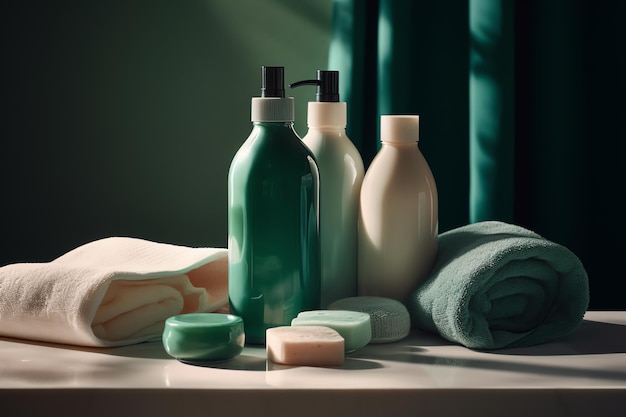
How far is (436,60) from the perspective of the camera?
146 cm

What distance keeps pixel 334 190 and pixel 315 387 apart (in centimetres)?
30

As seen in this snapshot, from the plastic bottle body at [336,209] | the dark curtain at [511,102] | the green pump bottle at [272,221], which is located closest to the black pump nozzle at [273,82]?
the green pump bottle at [272,221]

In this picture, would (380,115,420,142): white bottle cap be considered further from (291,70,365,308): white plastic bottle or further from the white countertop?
the white countertop

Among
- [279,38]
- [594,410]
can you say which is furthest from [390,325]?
[279,38]

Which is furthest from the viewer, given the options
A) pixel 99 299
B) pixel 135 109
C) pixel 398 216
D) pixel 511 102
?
pixel 135 109

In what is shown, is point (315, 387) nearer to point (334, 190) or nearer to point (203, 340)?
point (203, 340)

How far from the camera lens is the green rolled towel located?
794mm

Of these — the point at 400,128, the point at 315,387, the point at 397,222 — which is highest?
the point at 400,128

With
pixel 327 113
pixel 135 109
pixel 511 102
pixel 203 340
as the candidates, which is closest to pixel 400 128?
pixel 327 113

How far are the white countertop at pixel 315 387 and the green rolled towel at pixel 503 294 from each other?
0.17 ft

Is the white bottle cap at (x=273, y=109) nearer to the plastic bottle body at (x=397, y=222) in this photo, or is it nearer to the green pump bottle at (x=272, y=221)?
the green pump bottle at (x=272, y=221)

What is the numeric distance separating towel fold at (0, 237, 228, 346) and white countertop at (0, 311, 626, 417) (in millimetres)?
40

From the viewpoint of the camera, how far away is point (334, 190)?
0.90 metres

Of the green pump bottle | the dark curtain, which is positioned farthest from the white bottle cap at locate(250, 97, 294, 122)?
the dark curtain
